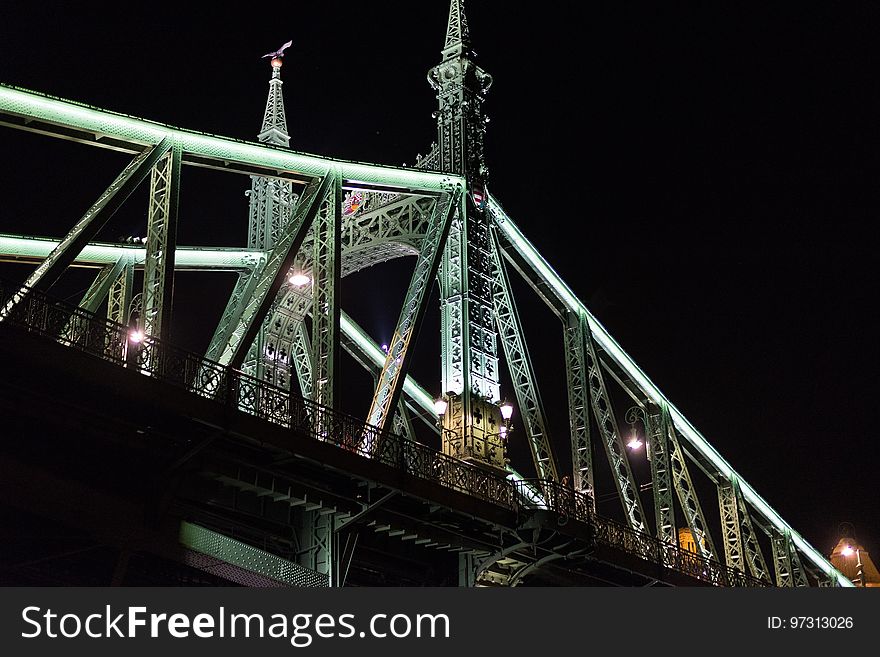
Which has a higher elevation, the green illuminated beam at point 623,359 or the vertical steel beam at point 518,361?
the green illuminated beam at point 623,359

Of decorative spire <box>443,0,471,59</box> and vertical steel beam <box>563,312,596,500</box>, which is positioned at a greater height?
decorative spire <box>443,0,471,59</box>

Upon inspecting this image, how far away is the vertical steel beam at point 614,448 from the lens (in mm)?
41656

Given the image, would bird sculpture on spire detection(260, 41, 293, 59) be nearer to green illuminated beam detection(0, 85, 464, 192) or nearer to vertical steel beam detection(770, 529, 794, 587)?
green illuminated beam detection(0, 85, 464, 192)

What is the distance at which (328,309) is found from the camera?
28.4m

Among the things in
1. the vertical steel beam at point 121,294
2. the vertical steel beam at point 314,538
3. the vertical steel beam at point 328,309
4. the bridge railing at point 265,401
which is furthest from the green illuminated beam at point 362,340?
the vertical steel beam at point 314,538

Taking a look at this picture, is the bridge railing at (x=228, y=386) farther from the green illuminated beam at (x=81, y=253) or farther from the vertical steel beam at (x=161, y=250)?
the green illuminated beam at (x=81, y=253)

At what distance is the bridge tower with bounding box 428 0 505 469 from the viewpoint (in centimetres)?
3278

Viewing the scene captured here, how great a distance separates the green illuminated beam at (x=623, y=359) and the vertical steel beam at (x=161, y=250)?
48.8ft

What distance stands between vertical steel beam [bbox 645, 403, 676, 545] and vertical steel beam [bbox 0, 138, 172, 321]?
75.8 feet

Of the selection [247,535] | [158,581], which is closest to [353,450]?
[247,535]

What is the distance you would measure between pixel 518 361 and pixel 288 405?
14565 millimetres

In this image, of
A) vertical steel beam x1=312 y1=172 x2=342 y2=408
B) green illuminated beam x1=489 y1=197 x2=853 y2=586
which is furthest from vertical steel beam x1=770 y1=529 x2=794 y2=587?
vertical steel beam x1=312 y1=172 x2=342 y2=408

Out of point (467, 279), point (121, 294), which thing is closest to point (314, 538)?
point (121, 294)
